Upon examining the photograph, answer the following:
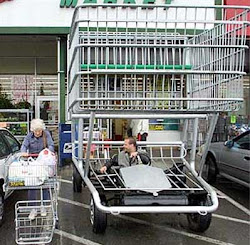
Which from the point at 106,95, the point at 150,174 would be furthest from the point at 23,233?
the point at 106,95

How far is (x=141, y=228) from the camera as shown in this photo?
5582 mm

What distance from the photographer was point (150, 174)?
5.20 metres

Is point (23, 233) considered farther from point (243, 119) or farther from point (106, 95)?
point (243, 119)

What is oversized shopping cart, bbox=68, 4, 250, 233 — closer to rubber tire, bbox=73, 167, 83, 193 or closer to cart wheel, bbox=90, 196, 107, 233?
cart wheel, bbox=90, 196, 107, 233

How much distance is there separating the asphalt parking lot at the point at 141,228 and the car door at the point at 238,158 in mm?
640

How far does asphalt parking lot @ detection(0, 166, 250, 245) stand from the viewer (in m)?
5.11

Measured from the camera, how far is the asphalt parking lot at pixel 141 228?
5.11m

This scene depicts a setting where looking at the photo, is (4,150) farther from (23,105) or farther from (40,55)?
(40,55)

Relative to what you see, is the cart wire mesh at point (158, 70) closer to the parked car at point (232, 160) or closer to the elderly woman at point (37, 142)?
the elderly woman at point (37, 142)

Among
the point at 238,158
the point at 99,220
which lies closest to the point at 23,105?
the point at 238,158

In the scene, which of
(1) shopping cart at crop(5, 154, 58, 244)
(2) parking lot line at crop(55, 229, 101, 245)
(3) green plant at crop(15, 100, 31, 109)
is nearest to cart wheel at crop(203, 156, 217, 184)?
(2) parking lot line at crop(55, 229, 101, 245)

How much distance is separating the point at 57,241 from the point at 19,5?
8.82 metres

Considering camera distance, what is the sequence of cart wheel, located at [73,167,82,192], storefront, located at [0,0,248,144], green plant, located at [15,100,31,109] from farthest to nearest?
green plant, located at [15,100,31,109] < storefront, located at [0,0,248,144] < cart wheel, located at [73,167,82,192]

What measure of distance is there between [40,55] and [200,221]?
12.7 m
